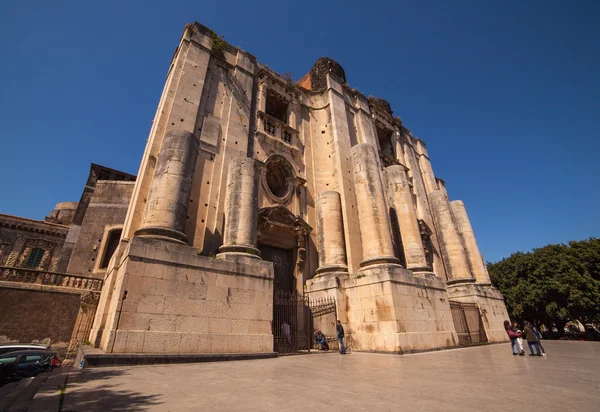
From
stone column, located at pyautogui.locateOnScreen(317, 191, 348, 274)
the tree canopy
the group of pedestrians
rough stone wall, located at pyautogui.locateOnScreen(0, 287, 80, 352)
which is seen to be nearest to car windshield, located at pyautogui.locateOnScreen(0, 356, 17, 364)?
rough stone wall, located at pyautogui.locateOnScreen(0, 287, 80, 352)

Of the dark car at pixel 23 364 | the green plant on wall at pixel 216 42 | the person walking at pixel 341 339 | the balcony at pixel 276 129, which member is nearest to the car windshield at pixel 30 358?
the dark car at pixel 23 364

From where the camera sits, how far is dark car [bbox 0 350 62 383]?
6629mm

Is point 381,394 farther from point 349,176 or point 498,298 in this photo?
point 498,298

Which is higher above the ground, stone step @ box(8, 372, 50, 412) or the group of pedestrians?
the group of pedestrians

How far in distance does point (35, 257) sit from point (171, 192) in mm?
24933

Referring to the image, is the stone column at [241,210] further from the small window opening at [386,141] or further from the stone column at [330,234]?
the small window opening at [386,141]

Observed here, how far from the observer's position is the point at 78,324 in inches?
442

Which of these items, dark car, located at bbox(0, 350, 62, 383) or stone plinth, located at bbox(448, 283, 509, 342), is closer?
dark car, located at bbox(0, 350, 62, 383)

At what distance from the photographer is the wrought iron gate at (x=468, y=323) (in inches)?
534

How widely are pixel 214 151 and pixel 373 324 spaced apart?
9978 mm

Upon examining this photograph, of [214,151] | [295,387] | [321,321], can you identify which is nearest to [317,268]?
[321,321]

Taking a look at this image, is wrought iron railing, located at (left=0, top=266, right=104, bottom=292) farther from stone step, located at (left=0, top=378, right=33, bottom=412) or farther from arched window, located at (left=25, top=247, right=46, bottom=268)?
arched window, located at (left=25, top=247, right=46, bottom=268)

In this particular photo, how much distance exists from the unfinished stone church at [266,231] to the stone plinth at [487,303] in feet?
0.30

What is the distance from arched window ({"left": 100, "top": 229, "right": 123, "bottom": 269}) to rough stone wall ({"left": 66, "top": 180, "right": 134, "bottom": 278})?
0.20 meters
